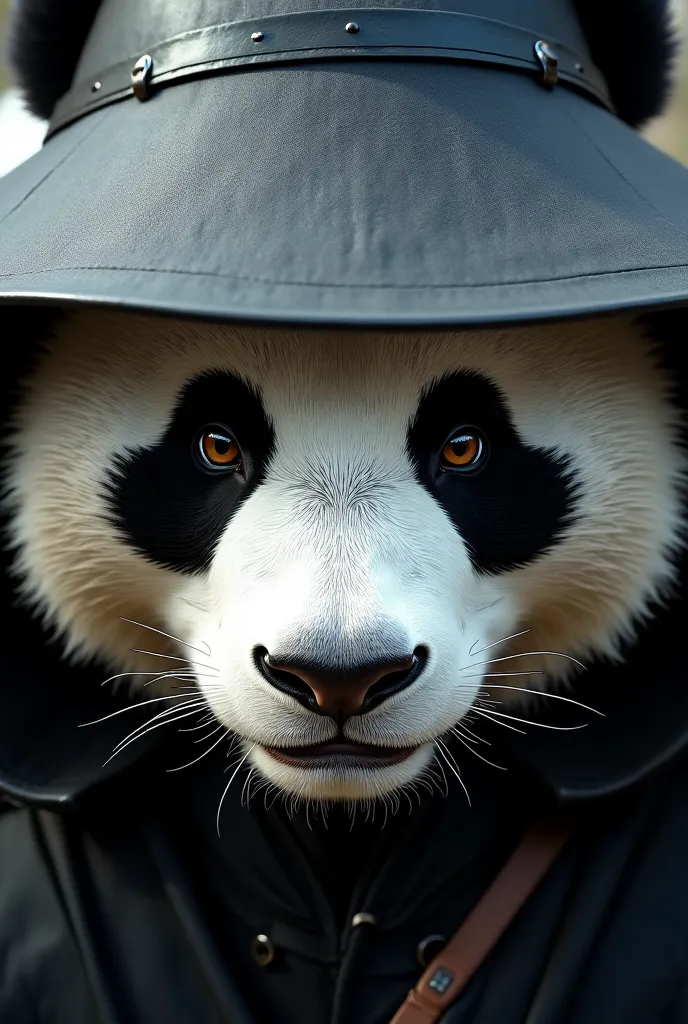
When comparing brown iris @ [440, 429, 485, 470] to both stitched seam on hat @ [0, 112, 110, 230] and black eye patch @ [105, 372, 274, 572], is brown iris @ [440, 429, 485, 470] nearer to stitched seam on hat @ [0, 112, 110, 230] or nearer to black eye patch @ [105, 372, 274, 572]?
black eye patch @ [105, 372, 274, 572]

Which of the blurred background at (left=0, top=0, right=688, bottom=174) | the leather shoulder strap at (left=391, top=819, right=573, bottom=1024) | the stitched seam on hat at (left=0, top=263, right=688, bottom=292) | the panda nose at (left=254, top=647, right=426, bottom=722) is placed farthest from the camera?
the blurred background at (left=0, top=0, right=688, bottom=174)

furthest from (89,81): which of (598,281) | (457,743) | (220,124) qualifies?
(457,743)

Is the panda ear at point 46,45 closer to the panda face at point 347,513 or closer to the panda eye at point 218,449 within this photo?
the panda face at point 347,513

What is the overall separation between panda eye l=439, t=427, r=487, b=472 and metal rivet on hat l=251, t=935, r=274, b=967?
0.60m

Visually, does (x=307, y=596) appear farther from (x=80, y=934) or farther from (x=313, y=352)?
(x=80, y=934)

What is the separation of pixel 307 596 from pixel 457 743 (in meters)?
0.48

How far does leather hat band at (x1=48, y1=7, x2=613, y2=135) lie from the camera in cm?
108

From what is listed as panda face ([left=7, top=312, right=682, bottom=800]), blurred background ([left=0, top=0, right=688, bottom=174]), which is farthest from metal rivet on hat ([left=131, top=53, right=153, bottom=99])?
blurred background ([left=0, top=0, right=688, bottom=174])

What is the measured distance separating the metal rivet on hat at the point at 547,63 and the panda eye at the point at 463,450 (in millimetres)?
369

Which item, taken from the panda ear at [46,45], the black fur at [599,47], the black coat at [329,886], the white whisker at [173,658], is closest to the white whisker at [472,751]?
the black coat at [329,886]

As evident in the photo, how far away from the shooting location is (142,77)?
117cm

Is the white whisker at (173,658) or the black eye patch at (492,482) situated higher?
the black eye patch at (492,482)

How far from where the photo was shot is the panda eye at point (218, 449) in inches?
47.5

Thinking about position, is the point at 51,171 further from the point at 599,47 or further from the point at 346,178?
the point at 599,47
